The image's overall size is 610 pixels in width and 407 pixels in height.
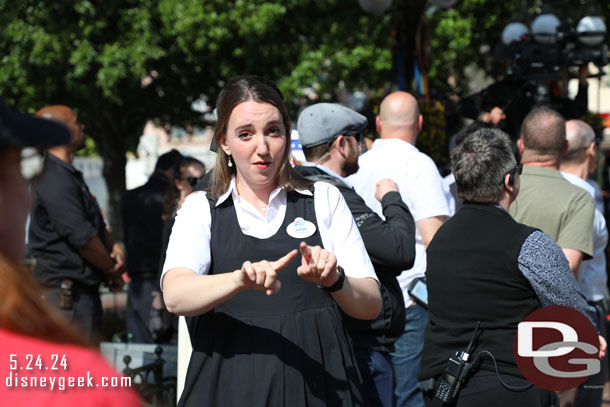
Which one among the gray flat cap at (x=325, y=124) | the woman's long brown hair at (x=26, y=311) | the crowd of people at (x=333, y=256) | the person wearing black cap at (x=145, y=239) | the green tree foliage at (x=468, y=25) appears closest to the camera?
the woman's long brown hair at (x=26, y=311)

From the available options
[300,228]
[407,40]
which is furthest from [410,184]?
[407,40]

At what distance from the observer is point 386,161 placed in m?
4.12

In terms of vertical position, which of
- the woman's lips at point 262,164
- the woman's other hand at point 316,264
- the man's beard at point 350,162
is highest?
the woman's lips at point 262,164

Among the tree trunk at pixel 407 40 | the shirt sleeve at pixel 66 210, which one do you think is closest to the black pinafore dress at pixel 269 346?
the shirt sleeve at pixel 66 210

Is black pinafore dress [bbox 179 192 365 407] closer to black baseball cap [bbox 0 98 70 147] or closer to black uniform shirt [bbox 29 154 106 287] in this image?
black baseball cap [bbox 0 98 70 147]

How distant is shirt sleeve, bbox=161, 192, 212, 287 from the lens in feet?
7.47

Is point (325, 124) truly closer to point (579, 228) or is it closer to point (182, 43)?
point (579, 228)

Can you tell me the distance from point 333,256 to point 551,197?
2119 millimetres

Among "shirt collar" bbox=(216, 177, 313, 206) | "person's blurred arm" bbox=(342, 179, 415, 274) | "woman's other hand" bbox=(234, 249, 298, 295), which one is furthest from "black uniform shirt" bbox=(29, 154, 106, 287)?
"woman's other hand" bbox=(234, 249, 298, 295)

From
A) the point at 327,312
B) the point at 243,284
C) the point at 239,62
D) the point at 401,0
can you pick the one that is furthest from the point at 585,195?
the point at 239,62

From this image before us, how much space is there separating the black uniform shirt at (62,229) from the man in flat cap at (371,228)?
5.97ft

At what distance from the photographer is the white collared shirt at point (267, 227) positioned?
7.55 ft

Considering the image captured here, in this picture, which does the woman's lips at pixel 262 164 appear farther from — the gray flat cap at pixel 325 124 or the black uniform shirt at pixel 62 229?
the black uniform shirt at pixel 62 229

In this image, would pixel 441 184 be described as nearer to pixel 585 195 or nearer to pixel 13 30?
pixel 585 195
